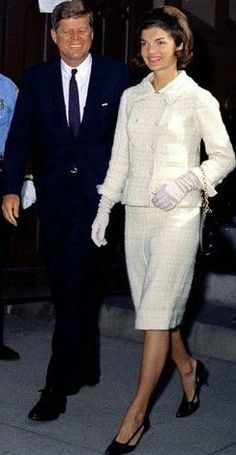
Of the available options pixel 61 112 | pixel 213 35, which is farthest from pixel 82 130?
pixel 213 35

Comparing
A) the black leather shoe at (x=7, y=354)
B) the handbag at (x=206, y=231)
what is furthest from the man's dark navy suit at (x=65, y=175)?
the black leather shoe at (x=7, y=354)

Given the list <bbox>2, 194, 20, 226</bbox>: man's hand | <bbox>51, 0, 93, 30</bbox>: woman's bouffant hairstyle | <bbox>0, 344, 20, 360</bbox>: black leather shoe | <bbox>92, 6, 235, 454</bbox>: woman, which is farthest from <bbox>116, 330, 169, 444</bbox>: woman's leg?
<bbox>0, 344, 20, 360</bbox>: black leather shoe

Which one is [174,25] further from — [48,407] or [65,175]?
[48,407]

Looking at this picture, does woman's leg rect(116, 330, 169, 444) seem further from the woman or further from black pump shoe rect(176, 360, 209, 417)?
black pump shoe rect(176, 360, 209, 417)

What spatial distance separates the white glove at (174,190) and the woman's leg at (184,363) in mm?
708

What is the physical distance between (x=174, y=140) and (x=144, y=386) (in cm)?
106

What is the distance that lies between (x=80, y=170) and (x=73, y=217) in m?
0.23

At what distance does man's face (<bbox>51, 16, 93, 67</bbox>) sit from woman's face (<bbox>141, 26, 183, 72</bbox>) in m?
0.44

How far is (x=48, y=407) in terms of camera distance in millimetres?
4152

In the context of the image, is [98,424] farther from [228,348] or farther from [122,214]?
[122,214]

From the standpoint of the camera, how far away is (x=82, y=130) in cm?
424

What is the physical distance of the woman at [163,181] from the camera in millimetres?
3721

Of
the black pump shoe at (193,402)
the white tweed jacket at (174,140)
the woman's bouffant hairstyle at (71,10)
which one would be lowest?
the black pump shoe at (193,402)

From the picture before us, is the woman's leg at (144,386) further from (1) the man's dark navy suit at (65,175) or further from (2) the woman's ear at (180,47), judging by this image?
(2) the woman's ear at (180,47)
